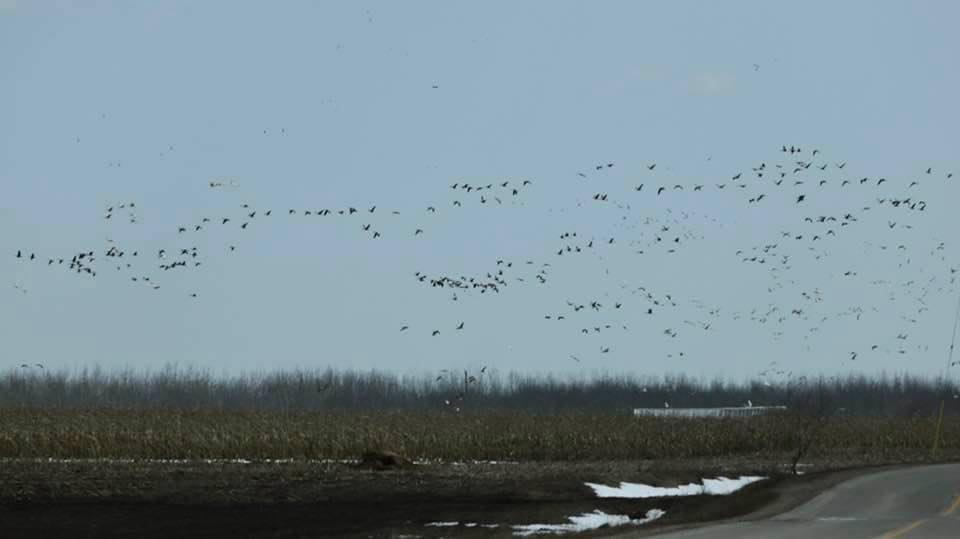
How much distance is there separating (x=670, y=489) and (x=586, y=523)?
1089cm

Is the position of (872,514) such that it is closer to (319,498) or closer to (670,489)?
(670,489)

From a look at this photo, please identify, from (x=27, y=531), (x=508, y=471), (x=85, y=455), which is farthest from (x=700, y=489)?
(x=85, y=455)

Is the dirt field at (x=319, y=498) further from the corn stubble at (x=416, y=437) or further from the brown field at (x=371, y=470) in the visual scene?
the corn stubble at (x=416, y=437)

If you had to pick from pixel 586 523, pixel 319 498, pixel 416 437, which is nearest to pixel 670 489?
pixel 319 498

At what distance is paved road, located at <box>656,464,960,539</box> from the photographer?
1238 inches

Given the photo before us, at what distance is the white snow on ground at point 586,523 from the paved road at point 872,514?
2.33 m

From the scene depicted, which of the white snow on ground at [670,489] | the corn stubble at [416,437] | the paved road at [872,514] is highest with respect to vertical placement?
the corn stubble at [416,437]

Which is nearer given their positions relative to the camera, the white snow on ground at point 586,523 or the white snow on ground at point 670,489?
the white snow on ground at point 586,523

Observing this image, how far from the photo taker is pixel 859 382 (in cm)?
18775

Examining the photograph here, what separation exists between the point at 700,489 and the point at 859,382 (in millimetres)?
145724

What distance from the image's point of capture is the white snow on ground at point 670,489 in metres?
43.2

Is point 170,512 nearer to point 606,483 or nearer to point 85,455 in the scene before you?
point 606,483

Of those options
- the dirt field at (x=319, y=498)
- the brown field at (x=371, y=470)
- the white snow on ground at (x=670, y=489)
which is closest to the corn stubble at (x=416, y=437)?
the brown field at (x=371, y=470)

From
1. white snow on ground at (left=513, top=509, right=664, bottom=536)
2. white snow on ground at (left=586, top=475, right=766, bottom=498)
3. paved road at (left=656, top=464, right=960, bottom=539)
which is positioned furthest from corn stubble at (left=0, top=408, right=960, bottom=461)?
white snow on ground at (left=513, top=509, right=664, bottom=536)
